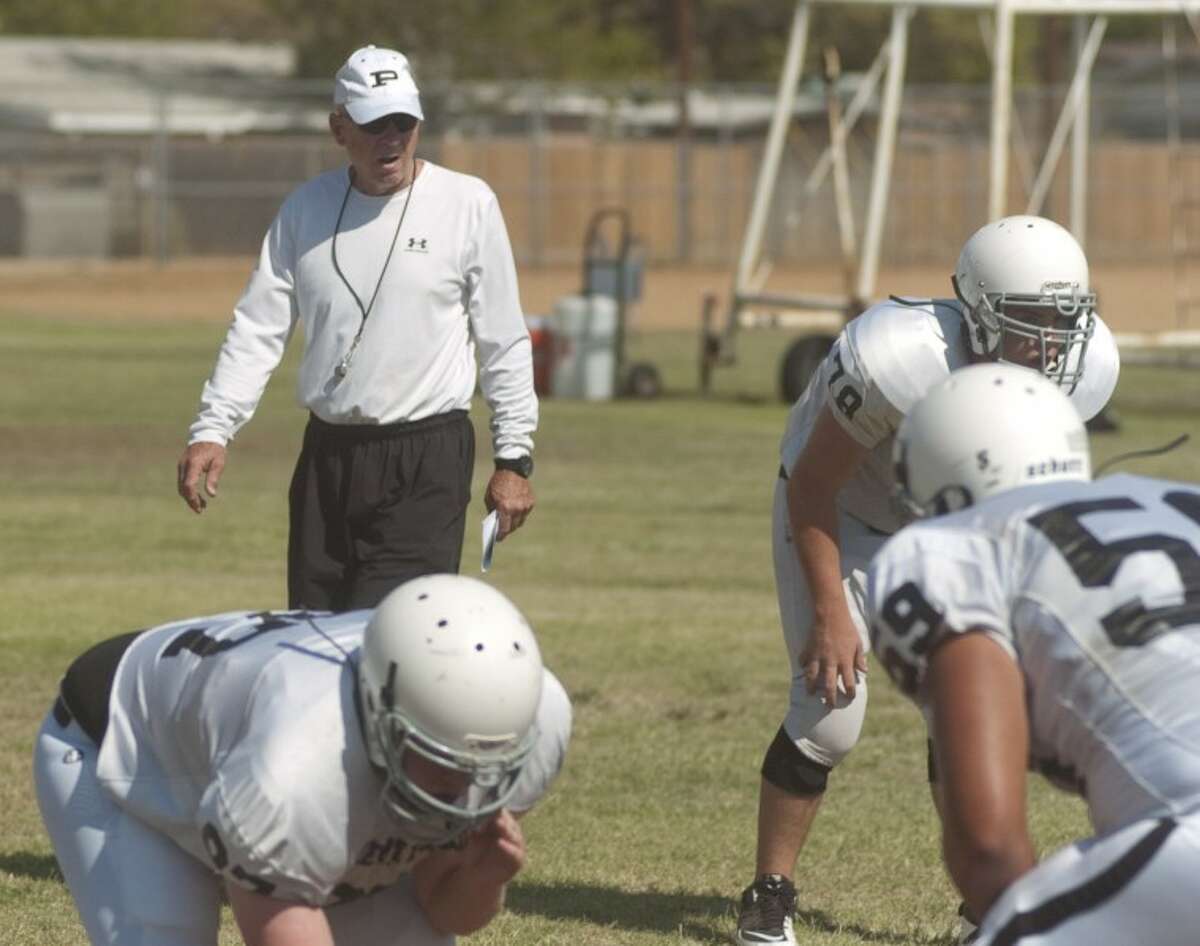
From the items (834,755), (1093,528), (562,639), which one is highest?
(1093,528)

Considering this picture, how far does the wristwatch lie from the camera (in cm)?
610

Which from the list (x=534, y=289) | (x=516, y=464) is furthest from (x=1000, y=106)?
(x=534, y=289)

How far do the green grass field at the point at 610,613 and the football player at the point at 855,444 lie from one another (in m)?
0.42

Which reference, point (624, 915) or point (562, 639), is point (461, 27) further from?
point (624, 915)

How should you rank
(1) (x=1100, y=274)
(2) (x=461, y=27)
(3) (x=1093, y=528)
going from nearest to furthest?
1. (3) (x=1093, y=528)
2. (1) (x=1100, y=274)
3. (2) (x=461, y=27)

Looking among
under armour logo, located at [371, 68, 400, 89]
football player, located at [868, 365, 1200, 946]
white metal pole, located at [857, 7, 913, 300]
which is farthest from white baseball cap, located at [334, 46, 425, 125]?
A: white metal pole, located at [857, 7, 913, 300]

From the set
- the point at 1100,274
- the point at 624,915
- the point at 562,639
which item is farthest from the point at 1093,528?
the point at 1100,274

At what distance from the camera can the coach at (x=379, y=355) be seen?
5.97 meters

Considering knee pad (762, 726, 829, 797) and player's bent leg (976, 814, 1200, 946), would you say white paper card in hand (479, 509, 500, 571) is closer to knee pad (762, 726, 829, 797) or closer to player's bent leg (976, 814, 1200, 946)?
knee pad (762, 726, 829, 797)

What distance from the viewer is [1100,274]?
3628 cm

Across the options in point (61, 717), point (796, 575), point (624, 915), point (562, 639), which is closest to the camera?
point (61, 717)

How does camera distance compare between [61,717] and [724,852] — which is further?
[724,852]

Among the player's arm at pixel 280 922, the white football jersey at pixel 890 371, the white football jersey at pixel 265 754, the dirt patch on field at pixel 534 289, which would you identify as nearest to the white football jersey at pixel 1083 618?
the white football jersey at pixel 265 754

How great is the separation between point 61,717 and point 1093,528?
1892 millimetres
